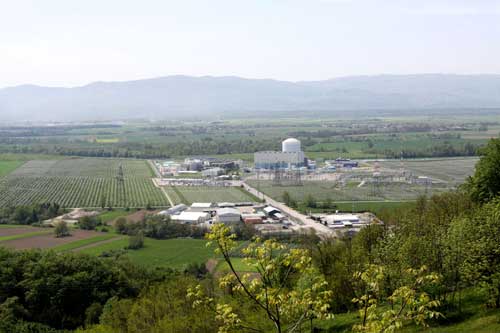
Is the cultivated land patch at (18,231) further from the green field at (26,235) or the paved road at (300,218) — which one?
the paved road at (300,218)

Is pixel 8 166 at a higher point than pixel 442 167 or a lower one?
higher

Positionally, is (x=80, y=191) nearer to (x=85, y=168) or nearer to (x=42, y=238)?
(x=85, y=168)

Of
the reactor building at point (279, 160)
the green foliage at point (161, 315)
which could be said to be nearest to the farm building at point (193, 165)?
the reactor building at point (279, 160)

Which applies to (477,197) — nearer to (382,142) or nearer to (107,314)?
(107,314)

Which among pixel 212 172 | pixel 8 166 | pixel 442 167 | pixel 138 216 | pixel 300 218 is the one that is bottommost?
pixel 300 218

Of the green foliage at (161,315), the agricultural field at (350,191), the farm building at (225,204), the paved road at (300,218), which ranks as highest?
the green foliage at (161,315)

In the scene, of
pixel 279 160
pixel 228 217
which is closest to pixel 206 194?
pixel 228 217

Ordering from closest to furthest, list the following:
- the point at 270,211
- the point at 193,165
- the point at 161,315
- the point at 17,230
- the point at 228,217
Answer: the point at 161,315 < the point at 17,230 < the point at 228,217 < the point at 270,211 < the point at 193,165
